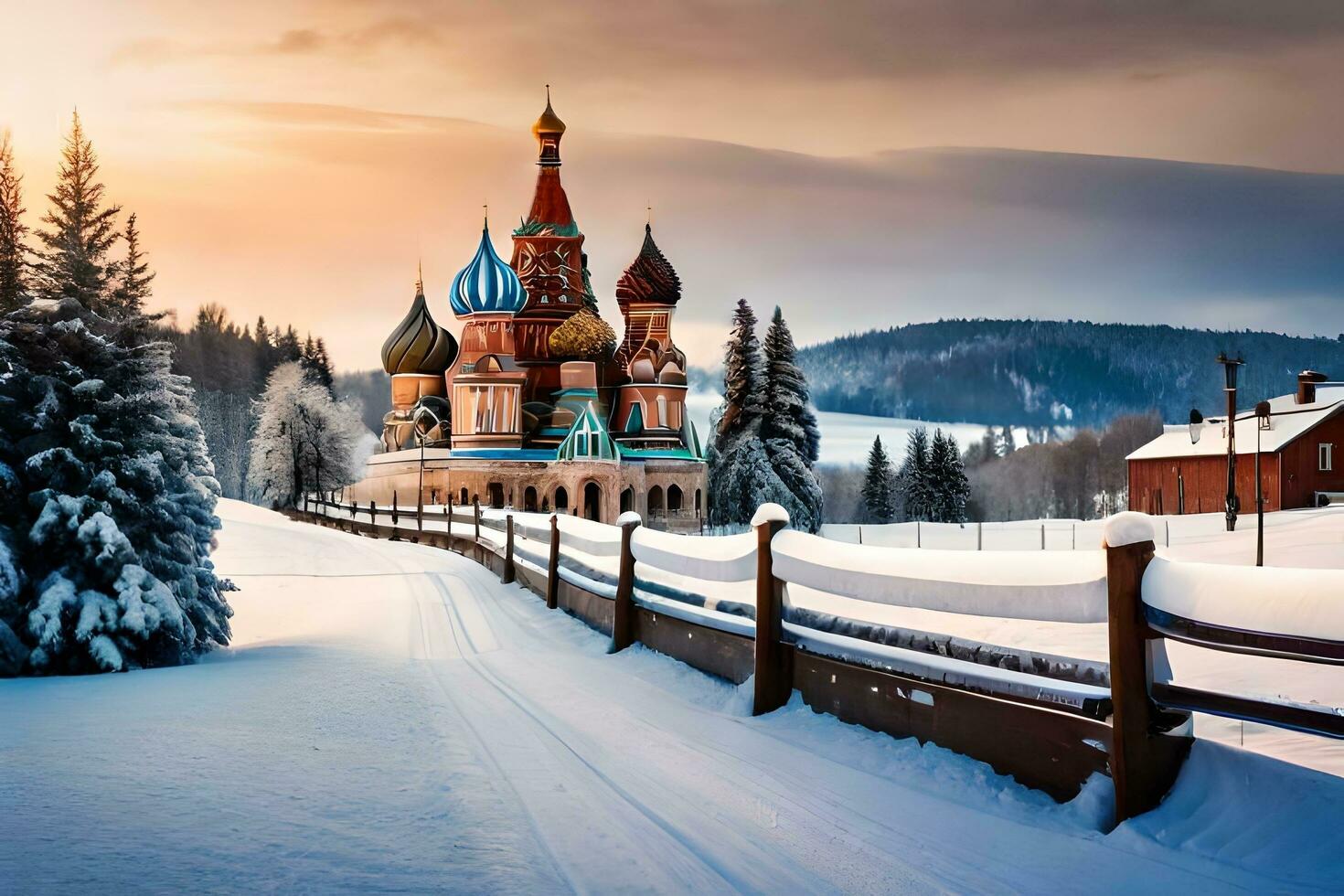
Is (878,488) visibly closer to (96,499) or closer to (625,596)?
(625,596)

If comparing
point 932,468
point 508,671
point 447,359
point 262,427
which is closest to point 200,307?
point 262,427

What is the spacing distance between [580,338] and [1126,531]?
192 ft

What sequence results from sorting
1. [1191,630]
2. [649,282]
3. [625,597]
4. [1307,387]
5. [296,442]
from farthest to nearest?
[296,442] < [649,282] < [1307,387] < [625,597] < [1191,630]

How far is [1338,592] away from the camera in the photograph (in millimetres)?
3955

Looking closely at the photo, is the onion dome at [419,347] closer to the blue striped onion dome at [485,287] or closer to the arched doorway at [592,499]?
the blue striped onion dome at [485,287]

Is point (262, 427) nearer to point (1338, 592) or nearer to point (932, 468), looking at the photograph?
point (932, 468)

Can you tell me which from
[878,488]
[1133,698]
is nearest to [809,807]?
[1133,698]

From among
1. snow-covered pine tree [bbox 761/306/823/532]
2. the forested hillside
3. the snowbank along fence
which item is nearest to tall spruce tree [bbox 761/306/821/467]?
snow-covered pine tree [bbox 761/306/823/532]

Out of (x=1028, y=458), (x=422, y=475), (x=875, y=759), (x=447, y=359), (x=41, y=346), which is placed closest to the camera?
(x=875, y=759)

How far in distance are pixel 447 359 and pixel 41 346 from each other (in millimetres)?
59931

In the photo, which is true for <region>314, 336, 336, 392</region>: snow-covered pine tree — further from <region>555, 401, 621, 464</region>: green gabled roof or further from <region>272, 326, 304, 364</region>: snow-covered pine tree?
<region>555, 401, 621, 464</region>: green gabled roof

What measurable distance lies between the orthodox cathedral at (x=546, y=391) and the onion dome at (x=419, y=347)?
8cm

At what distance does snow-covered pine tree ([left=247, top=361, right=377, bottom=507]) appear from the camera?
73.4 meters

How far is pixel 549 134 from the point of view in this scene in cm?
Answer: 6869
